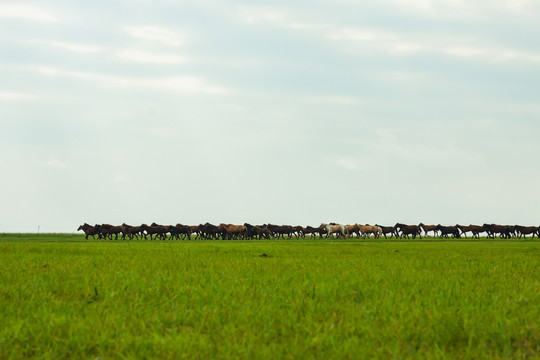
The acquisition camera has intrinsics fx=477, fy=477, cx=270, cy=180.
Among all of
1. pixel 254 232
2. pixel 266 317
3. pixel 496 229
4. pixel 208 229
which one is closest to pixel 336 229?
pixel 254 232

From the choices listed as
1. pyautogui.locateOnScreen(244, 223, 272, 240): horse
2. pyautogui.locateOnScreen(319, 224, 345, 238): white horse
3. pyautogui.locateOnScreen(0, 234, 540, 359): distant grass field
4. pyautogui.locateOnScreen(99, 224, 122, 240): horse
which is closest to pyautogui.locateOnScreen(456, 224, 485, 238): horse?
pyautogui.locateOnScreen(319, 224, 345, 238): white horse

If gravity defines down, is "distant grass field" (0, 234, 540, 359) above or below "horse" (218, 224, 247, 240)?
below

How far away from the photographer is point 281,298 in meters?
6.80

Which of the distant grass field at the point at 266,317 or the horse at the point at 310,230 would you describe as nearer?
the distant grass field at the point at 266,317

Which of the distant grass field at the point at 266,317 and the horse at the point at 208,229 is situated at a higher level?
the horse at the point at 208,229

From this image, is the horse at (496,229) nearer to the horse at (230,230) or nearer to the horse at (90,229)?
the horse at (230,230)

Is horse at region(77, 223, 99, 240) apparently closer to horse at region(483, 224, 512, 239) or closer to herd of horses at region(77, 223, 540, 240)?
herd of horses at region(77, 223, 540, 240)

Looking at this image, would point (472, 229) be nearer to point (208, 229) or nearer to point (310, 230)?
point (310, 230)

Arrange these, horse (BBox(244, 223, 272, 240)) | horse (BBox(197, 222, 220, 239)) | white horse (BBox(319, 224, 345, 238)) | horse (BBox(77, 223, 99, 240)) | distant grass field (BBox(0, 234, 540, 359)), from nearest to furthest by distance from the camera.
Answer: distant grass field (BBox(0, 234, 540, 359)), horse (BBox(77, 223, 99, 240)), horse (BBox(197, 222, 220, 239)), horse (BBox(244, 223, 272, 240)), white horse (BBox(319, 224, 345, 238))

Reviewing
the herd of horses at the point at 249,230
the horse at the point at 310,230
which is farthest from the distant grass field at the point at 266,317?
the horse at the point at 310,230

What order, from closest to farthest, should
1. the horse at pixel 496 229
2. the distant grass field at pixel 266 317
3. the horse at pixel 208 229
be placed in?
the distant grass field at pixel 266 317, the horse at pixel 208 229, the horse at pixel 496 229

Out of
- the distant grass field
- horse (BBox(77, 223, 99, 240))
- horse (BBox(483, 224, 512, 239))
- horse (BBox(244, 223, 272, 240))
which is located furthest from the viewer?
horse (BBox(483, 224, 512, 239))

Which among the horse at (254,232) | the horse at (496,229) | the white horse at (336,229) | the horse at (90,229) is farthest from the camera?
the horse at (496,229)

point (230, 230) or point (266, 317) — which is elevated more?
point (230, 230)
